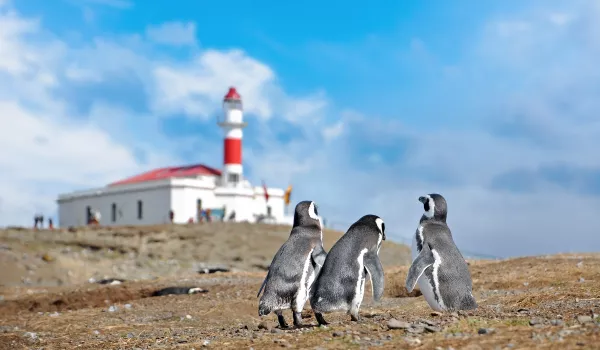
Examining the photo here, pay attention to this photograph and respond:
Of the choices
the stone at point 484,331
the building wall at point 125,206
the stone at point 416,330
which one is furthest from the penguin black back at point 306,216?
the building wall at point 125,206

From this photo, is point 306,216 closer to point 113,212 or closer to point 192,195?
point 192,195

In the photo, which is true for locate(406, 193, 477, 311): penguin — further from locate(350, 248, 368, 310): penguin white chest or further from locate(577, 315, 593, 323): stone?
locate(577, 315, 593, 323): stone

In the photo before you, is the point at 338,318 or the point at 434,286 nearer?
the point at 434,286

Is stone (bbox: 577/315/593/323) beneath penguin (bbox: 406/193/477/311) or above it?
beneath

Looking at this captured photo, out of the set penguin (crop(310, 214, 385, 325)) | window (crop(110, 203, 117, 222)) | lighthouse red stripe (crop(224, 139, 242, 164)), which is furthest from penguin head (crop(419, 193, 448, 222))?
window (crop(110, 203, 117, 222))

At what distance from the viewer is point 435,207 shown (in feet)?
37.0

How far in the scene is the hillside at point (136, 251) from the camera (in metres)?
35.3

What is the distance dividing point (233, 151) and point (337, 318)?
2059 inches

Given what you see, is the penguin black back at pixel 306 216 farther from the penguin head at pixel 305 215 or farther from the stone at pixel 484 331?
the stone at pixel 484 331

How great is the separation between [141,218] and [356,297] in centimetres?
5419

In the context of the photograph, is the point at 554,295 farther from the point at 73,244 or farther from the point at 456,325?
the point at 73,244

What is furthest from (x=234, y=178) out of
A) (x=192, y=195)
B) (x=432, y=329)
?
(x=432, y=329)

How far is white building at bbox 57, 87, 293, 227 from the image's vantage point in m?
60.5

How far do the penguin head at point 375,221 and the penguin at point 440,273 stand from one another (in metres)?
0.62
